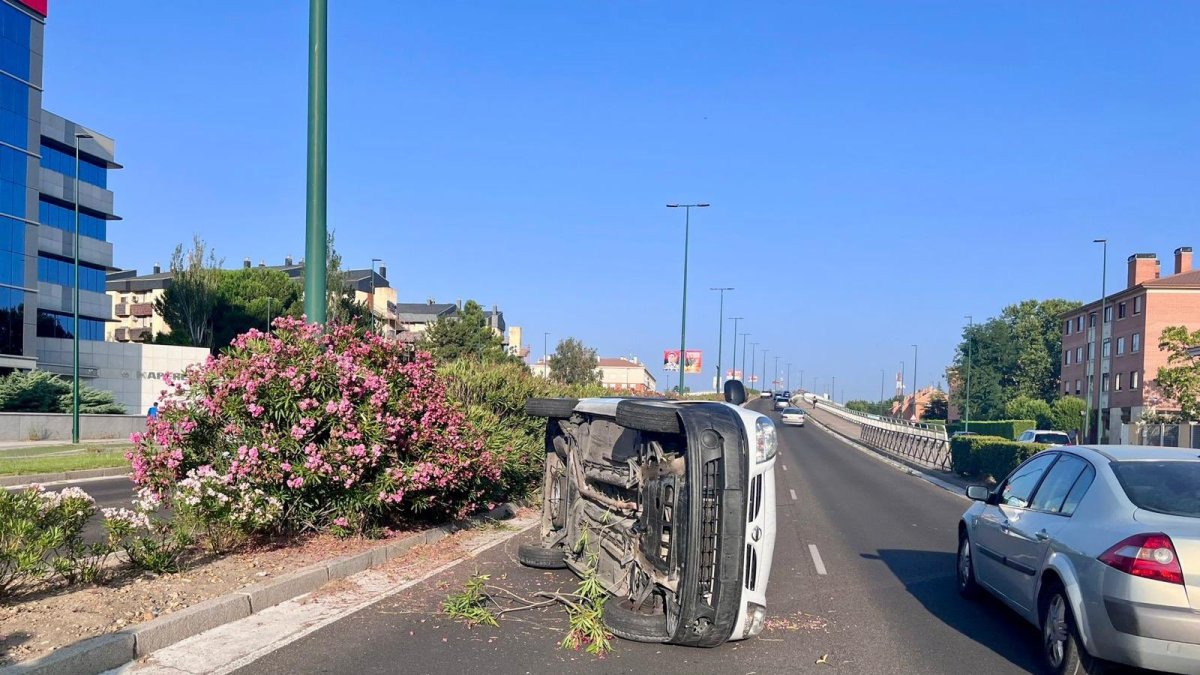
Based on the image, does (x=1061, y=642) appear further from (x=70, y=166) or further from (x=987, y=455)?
(x=70, y=166)

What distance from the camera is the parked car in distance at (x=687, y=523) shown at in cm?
619

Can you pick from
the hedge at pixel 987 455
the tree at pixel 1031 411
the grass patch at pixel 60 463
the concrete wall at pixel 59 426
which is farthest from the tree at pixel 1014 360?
the grass patch at pixel 60 463

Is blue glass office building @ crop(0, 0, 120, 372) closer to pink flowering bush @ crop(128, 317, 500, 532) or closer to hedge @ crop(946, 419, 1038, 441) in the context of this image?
pink flowering bush @ crop(128, 317, 500, 532)

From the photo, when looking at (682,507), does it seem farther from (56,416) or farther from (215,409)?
(56,416)

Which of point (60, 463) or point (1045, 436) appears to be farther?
point (1045, 436)

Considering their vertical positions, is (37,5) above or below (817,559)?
above

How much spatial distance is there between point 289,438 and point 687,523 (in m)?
4.25

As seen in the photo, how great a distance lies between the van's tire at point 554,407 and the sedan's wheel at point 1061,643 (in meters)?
4.82

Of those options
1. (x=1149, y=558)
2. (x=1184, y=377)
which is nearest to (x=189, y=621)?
(x=1149, y=558)

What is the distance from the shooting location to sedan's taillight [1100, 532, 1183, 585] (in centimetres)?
508

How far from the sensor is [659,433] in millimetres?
7191

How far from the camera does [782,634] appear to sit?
23.3ft

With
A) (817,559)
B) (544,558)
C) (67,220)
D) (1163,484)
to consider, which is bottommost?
(817,559)

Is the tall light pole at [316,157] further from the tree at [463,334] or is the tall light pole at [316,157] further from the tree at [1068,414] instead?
the tree at [1068,414]
